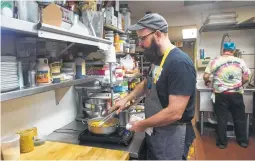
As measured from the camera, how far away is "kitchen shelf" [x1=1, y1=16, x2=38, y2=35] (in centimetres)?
77

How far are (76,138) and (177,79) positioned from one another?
0.90 m

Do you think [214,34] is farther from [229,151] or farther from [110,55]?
[110,55]

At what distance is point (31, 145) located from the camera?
50.8 inches

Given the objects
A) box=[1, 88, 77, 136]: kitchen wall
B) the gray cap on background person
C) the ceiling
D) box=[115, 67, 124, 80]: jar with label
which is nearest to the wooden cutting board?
box=[1, 88, 77, 136]: kitchen wall

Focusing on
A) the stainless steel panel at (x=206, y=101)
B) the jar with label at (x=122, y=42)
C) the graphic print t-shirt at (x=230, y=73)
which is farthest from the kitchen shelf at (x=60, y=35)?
the stainless steel panel at (x=206, y=101)

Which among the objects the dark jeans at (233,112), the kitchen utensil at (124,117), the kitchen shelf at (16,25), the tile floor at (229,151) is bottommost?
the tile floor at (229,151)

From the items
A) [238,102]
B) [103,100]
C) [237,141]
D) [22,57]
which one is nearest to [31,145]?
[22,57]

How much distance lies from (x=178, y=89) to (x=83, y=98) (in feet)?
3.74

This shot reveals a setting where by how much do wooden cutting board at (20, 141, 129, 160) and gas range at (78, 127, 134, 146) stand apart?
8cm

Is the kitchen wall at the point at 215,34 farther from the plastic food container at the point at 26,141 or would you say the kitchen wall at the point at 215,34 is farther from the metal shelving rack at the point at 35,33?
the plastic food container at the point at 26,141

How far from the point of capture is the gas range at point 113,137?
1365 mm

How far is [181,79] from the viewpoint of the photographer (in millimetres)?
1201

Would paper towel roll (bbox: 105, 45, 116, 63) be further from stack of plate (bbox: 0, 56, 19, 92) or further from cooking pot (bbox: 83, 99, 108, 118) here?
stack of plate (bbox: 0, 56, 19, 92)

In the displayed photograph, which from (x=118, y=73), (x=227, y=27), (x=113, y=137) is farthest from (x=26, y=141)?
(x=227, y=27)
